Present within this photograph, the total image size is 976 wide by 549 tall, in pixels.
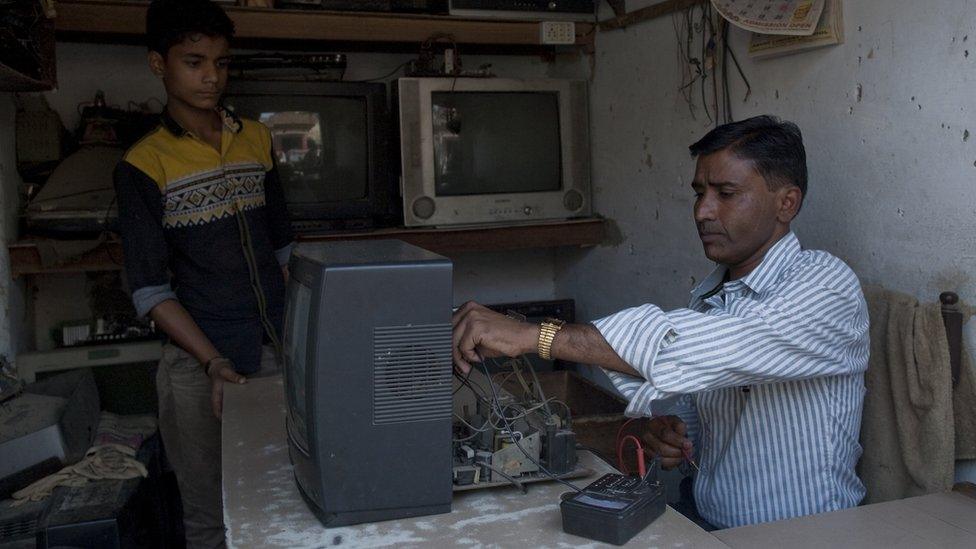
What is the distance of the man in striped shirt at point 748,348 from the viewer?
1.39 metres

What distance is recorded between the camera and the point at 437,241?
3207mm

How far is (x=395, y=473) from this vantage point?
1.28 meters

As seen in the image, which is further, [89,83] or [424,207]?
[89,83]

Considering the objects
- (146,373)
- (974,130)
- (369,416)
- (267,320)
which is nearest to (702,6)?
(974,130)

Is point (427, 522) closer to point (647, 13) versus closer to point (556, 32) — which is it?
point (647, 13)

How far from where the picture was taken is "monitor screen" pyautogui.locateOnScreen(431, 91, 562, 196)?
10.6ft

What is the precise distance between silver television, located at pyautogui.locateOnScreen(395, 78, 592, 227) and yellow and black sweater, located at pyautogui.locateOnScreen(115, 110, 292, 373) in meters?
0.83

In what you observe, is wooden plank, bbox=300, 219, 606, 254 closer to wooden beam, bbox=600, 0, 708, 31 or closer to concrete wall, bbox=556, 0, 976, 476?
concrete wall, bbox=556, 0, 976, 476

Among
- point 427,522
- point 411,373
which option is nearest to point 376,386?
point 411,373

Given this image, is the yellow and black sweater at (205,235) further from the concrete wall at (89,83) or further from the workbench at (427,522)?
the concrete wall at (89,83)

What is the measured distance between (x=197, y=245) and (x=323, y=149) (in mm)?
923

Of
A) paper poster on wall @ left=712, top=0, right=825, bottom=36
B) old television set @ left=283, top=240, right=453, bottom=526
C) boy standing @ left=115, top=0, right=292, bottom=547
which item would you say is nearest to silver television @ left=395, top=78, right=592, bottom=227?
boy standing @ left=115, top=0, right=292, bottom=547

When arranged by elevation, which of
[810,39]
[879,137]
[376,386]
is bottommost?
[376,386]

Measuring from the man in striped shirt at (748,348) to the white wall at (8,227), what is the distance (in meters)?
2.07
